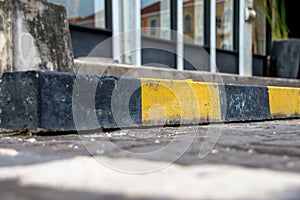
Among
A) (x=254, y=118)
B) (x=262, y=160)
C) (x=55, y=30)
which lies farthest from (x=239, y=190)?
(x=254, y=118)

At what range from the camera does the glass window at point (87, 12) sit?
501 cm

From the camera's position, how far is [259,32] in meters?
8.62

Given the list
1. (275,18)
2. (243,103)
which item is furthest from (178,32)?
(243,103)

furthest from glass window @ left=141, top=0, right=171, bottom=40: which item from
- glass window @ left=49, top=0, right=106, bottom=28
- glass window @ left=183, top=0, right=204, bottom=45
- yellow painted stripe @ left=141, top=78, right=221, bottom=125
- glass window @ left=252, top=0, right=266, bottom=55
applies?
yellow painted stripe @ left=141, top=78, right=221, bottom=125

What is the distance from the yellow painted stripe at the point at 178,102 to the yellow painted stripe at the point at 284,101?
870 mm

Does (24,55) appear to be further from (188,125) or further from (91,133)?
(188,125)

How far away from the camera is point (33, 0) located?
2.30 metres

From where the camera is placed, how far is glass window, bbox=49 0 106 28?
501cm

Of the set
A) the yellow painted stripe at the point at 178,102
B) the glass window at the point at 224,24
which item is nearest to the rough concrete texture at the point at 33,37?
the yellow painted stripe at the point at 178,102

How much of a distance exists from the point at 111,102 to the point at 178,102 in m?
0.62

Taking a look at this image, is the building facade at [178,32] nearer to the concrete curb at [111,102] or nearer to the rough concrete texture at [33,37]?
the concrete curb at [111,102]

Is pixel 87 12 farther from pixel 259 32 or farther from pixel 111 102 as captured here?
pixel 259 32

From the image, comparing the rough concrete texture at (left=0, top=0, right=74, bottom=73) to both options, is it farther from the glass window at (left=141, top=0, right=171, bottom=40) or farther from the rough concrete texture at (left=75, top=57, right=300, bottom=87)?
the glass window at (left=141, top=0, right=171, bottom=40)

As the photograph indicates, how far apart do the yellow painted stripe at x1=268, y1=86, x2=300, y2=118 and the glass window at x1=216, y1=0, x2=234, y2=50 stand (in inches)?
131
